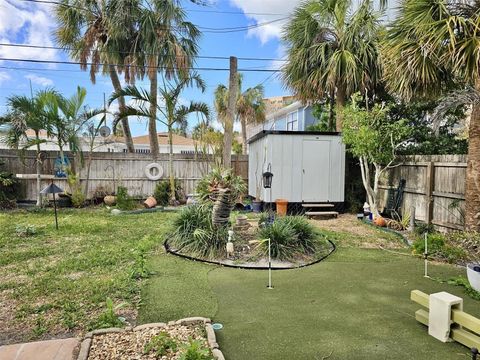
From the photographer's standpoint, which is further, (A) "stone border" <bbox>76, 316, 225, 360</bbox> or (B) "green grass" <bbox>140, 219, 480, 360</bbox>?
(B) "green grass" <bbox>140, 219, 480, 360</bbox>

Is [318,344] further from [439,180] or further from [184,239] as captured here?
[439,180]

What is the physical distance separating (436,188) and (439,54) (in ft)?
8.81

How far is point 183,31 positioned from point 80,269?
9.05 m

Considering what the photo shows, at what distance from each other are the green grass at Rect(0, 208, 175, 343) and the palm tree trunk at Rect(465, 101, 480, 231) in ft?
16.2

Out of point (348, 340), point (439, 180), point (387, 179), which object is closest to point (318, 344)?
point (348, 340)

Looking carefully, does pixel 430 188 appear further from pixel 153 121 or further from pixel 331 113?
pixel 153 121

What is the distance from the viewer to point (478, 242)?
4.64 metres

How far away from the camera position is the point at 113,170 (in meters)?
10.5

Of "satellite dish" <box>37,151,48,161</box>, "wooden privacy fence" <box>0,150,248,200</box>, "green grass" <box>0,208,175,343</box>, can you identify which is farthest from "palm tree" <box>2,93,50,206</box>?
"green grass" <box>0,208,175,343</box>

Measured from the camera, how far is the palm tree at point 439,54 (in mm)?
4492

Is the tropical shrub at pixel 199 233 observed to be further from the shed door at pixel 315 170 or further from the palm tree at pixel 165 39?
the palm tree at pixel 165 39

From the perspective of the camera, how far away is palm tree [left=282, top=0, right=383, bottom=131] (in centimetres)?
826

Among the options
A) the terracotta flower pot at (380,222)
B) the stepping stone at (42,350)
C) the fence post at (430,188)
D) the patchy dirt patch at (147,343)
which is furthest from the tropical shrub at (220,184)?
the fence post at (430,188)

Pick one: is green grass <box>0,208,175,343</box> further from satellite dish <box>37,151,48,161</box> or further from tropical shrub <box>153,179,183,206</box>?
tropical shrub <box>153,179,183,206</box>
